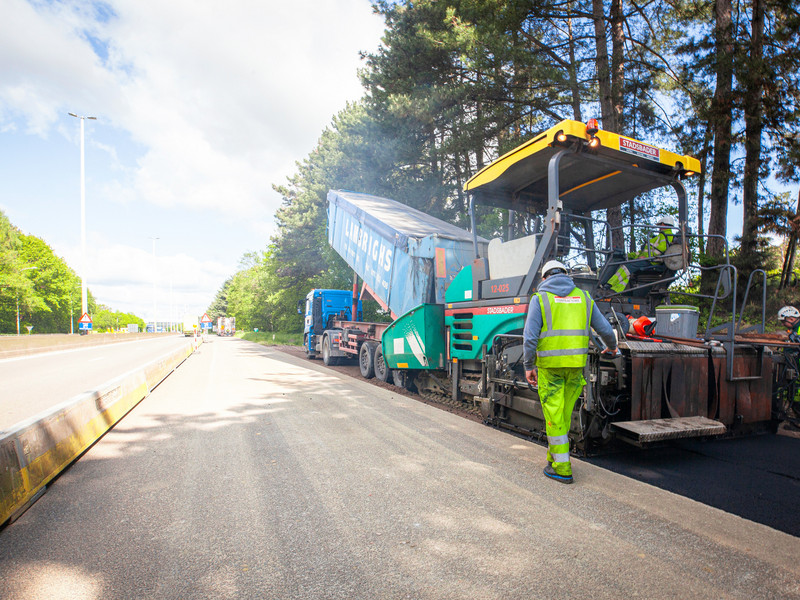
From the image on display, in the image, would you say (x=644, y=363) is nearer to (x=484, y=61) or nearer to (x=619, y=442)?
(x=619, y=442)

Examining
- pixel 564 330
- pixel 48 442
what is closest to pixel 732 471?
pixel 564 330

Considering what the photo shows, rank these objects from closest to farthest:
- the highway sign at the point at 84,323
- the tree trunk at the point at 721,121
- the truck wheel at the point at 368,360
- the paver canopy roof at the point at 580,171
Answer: the paver canopy roof at the point at 580,171 → the truck wheel at the point at 368,360 → the tree trunk at the point at 721,121 → the highway sign at the point at 84,323

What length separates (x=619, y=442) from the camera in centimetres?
483

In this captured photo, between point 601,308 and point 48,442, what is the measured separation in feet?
18.2

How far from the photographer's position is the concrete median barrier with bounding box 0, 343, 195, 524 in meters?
3.00

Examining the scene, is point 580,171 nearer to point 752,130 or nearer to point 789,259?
point 752,130

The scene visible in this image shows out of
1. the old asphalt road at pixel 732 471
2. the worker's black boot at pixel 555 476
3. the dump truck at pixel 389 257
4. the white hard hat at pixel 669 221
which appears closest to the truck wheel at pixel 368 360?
the dump truck at pixel 389 257

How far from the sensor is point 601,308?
536 centimetres

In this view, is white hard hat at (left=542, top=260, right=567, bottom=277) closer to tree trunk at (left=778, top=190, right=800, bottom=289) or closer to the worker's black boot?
the worker's black boot

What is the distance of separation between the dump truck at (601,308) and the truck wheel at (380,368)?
2071mm

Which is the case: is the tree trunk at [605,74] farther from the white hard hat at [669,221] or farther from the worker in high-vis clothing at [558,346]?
the worker in high-vis clothing at [558,346]

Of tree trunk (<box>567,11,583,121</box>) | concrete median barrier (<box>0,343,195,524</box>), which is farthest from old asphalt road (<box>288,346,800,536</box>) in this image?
tree trunk (<box>567,11,583,121</box>)

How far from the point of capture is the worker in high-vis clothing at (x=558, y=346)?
12.7ft

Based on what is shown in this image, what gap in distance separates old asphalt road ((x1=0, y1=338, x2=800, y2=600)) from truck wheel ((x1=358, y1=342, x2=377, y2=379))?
5.62m
